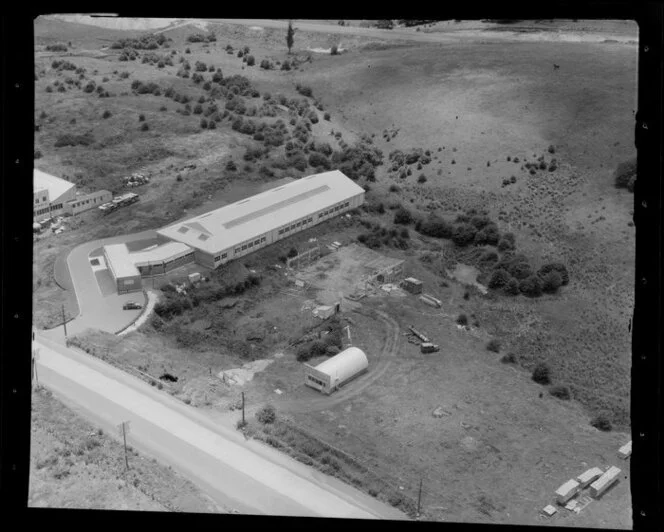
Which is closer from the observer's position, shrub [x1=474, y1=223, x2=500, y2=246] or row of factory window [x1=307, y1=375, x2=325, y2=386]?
row of factory window [x1=307, y1=375, x2=325, y2=386]

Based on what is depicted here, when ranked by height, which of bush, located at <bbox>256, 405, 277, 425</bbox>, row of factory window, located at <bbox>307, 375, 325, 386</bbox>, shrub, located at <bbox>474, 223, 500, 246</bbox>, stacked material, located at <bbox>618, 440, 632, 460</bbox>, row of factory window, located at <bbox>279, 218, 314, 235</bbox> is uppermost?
shrub, located at <bbox>474, 223, 500, 246</bbox>

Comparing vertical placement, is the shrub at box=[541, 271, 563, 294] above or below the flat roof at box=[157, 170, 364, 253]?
below

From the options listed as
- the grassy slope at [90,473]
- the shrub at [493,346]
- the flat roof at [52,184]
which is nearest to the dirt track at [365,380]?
the shrub at [493,346]

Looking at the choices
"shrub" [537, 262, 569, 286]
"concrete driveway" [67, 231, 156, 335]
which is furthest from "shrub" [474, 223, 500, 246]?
"concrete driveway" [67, 231, 156, 335]

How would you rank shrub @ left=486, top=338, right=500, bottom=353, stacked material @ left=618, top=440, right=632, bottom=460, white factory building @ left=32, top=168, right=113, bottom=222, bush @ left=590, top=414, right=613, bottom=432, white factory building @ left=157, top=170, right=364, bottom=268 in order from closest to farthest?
stacked material @ left=618, top=440, right=632, bottom=460
bush @ left=590, top=414, right=613, bottom=432
shrub @ left=486, top=338, right=500, bottom=353
white factory building @ left=32, top=168, right=113, bottom=222
white factory building @ left=157, top=170, right=364, bottom=268

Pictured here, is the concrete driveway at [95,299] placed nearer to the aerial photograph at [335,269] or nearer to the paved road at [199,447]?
the aerial photograph at [335,269]

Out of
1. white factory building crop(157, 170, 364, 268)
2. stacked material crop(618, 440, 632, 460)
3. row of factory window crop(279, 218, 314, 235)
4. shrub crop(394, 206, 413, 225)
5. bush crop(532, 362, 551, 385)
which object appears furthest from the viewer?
shrub crop(394, 206, 413, 225)

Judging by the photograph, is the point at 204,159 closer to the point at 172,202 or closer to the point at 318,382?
the point at 172,202

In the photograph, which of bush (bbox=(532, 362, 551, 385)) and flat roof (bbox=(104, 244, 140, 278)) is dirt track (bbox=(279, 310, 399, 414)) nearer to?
bush (bbox=(532, 362, 551, 385))
